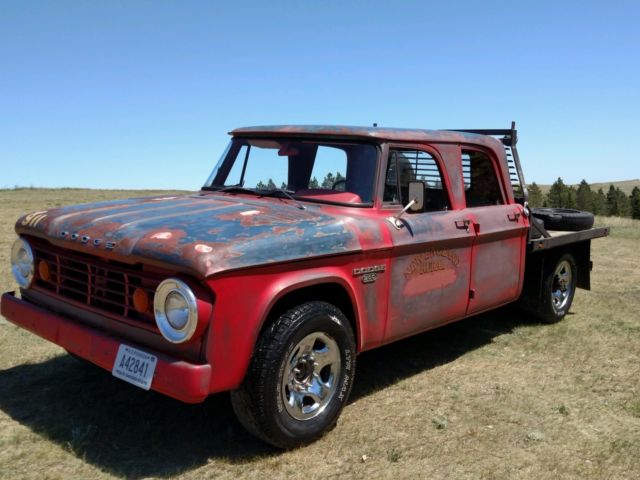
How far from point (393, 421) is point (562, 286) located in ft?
12.0

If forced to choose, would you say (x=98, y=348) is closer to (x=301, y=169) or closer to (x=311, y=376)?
(x=311, y=376)

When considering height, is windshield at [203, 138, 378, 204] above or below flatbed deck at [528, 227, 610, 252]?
above

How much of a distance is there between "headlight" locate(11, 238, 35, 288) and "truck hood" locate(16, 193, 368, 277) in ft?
0.37

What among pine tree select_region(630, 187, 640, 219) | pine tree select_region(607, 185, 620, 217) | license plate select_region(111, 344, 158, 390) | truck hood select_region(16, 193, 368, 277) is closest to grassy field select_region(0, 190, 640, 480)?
license plate select_region(111, 344, 158, 390)

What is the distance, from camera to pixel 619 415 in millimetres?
4355

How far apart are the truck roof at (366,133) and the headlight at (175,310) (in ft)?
6.19

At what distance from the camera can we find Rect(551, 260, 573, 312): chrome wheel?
6.78m

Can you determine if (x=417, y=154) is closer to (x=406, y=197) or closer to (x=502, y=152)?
(x=406, y=197)

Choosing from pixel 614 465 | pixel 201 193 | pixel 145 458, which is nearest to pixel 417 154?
pixel 201 193

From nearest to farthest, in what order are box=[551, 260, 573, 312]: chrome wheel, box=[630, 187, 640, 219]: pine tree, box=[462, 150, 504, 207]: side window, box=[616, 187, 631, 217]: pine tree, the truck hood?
the truck hood → box=[462, 150, 504, 207]: side window → box=[551, 260, 573, 312]: chrome wheel → box=[616, 187, 631, 217]: pine tree → box=[630, 187, 640, 219]: pine tree

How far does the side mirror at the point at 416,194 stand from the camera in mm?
4379

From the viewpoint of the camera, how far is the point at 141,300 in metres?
3.39

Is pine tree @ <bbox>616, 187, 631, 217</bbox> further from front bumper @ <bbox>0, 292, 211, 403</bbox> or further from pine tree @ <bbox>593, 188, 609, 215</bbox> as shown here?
front bumper @ <bbox>0, 292, 211, 403</bbox>

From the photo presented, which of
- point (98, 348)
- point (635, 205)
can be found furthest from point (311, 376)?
point (635, 205)
